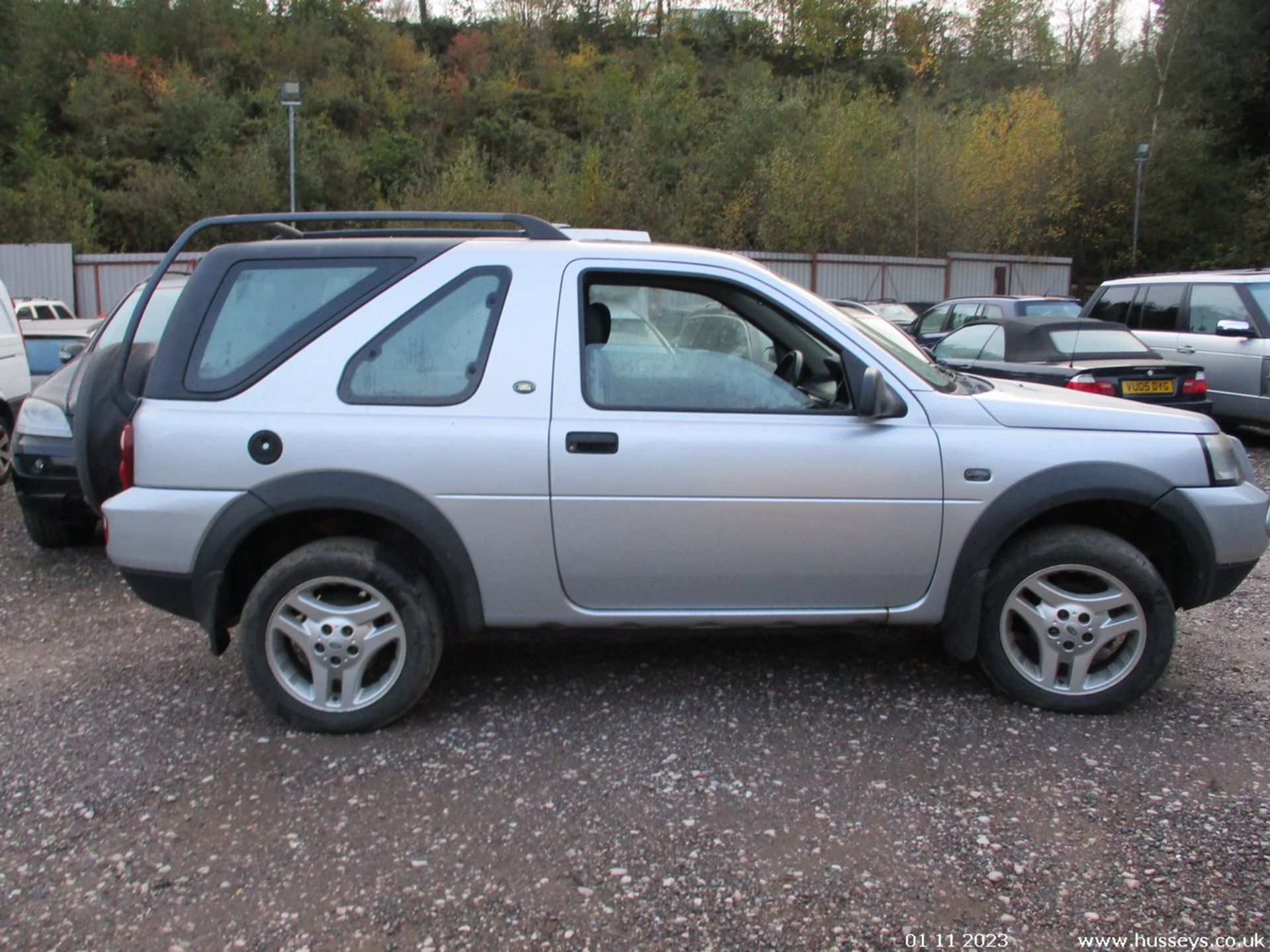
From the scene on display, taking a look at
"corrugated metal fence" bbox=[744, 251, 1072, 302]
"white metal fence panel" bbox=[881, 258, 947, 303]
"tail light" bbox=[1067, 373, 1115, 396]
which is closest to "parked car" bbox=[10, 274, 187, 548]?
"tail light" bbox=[1067, 373, 1115, 396]

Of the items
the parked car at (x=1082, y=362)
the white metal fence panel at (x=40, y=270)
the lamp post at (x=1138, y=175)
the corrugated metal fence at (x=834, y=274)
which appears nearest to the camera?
the parked car at (x=1082, y=362)

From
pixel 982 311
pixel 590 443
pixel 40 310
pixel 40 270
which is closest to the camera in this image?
pixel 590 443

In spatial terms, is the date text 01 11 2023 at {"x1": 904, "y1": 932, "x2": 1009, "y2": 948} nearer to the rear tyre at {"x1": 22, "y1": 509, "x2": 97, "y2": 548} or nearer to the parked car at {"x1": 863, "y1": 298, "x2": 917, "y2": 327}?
the rear tyre at {"x1": 22, "y1": 509, "x2": 97, "y2": 548}

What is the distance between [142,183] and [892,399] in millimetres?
35771

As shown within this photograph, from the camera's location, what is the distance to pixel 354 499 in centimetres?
387

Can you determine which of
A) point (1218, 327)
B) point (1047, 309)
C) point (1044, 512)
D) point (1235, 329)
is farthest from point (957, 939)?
point (1047, 309)

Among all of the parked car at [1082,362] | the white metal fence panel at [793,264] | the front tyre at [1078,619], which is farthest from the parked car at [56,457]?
the white metal fence panel at [793,264]

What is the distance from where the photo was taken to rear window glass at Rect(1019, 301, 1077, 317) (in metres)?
12.1

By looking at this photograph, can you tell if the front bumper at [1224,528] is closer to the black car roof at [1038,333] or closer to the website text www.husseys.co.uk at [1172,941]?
the website text www.husseys.co.uk at [1172,941]

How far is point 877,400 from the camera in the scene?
3.94 m

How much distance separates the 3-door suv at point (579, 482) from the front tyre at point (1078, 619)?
0.01 meters

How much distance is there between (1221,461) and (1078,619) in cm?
85

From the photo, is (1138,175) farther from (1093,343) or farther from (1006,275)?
(1093,343)

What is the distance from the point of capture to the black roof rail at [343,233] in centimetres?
416
